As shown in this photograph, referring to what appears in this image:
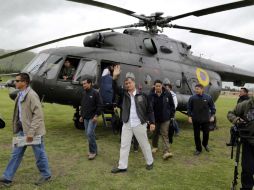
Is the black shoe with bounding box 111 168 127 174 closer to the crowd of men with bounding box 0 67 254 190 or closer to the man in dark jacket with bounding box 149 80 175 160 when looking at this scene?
the crowd of men with bounding box 0 67 254 190

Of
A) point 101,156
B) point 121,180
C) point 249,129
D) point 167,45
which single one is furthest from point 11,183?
point 167,45

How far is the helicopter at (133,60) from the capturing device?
9.31 m

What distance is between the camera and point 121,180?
230 inches

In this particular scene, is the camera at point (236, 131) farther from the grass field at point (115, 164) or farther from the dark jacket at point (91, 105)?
the dark jacket at point (91, 105)

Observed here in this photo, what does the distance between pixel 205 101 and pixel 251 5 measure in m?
2.53

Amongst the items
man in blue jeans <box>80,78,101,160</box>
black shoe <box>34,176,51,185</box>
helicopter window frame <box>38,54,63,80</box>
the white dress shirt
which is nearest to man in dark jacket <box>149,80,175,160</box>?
the white dress shirt

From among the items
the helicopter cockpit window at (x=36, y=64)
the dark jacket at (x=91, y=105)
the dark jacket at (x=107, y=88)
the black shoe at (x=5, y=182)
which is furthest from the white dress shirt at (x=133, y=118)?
the helicopter cockpit window at (x=36, y=64)

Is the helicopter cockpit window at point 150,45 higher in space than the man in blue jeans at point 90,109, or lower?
higher

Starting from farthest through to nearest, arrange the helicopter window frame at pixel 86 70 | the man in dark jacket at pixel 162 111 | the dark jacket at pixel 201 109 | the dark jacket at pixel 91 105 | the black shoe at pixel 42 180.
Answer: the helicopter window frame at pixel 86 70
the dark jacket at pixel 201 109
the man in dark jacket at pixel 162 111
the dark jacket at pixel 91 105
the black shoe at pixel 42 180

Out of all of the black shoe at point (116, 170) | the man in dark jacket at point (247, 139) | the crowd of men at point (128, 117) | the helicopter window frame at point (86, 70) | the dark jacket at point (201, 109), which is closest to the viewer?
the man in dark jacket at point (247, 139)

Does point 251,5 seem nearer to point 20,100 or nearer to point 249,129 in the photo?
point 249,129

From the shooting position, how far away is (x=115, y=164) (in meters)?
6.93

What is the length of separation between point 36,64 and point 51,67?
0.53 meters

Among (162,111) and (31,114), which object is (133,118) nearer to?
(162,111)
